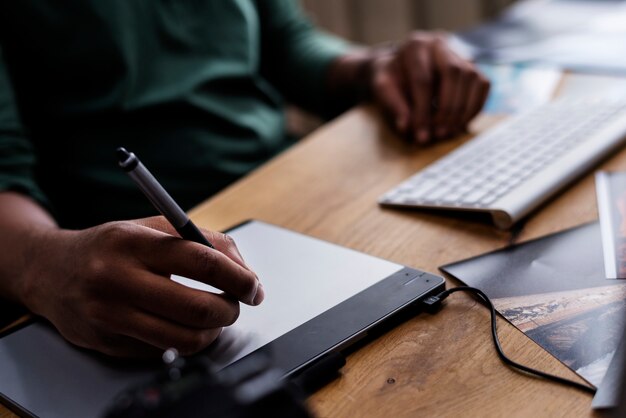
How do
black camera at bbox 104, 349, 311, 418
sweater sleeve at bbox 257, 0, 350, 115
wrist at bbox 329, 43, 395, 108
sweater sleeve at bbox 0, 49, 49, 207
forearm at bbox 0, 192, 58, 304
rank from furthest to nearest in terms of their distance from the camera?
sweater sleeve at bbox 257, 0, 350, 115, wrist at bbox 329, 43, 395, 108, sweater sleeve at bbox 0, 49, 49, 207, forearm at bbox 0, 192, 58, 304, black camera at bbox 104, 349, 311, 418

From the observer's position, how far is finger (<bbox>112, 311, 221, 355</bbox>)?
46cm

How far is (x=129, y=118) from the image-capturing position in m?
0.93

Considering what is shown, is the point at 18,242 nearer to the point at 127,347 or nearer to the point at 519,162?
the point at 127,347

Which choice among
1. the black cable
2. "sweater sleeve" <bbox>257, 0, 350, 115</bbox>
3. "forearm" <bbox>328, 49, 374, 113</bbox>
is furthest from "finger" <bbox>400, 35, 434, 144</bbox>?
the black cable

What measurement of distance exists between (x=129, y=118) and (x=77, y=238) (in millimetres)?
438

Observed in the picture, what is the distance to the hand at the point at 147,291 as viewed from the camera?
459 mm

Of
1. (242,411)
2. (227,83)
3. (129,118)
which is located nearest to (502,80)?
(227,83)

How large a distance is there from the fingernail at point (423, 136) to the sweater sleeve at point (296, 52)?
32cm

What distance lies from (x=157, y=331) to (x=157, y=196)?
9cm

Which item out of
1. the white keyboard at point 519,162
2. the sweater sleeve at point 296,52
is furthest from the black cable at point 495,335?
the sweater sleeve at point 296,52

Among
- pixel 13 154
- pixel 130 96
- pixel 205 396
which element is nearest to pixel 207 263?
pixel 205 396

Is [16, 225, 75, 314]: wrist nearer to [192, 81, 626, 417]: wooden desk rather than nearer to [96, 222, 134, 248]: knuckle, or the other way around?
[96, 222, 134, 248]: knuckle

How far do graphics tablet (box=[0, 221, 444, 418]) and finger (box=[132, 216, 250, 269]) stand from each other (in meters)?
0.05

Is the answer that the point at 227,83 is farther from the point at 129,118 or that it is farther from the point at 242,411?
the point at 242,411
